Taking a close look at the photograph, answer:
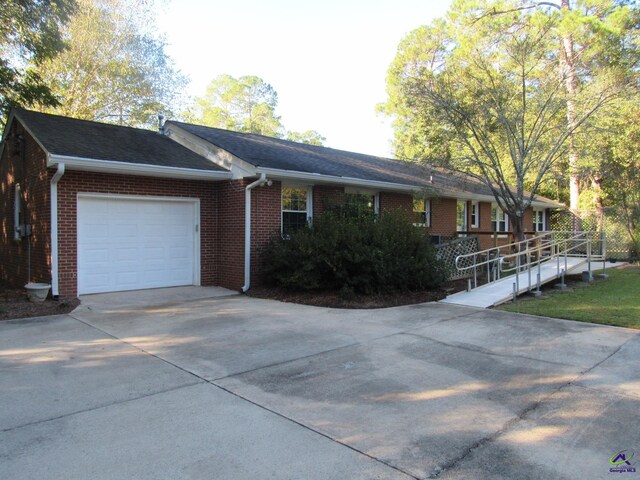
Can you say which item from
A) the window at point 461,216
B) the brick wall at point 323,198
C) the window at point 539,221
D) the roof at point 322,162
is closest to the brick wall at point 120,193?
the roof at point 322,162

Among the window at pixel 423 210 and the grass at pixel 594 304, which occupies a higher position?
the window at pixel 423 210

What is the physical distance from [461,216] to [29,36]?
16.4m

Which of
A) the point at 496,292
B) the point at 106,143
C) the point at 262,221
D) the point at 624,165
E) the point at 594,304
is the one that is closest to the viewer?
the point at 594,304

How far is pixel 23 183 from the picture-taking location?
1074 cm

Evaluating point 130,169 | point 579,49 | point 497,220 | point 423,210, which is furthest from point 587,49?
point 130,169

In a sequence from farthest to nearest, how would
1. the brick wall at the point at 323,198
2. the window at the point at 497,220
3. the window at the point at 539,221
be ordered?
1. the window at the point at 539,221
2. the window at the point at 497,220
3. the brick wall at the point at 323,198

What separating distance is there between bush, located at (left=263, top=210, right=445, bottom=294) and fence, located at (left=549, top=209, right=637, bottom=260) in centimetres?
1102

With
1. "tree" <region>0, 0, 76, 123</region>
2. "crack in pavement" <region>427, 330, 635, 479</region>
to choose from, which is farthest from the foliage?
"tree" <region>0, 0, 76, 123</region>

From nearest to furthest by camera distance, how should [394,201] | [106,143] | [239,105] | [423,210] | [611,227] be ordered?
[106,143]
[394,201]
[423,210]
[611,227]
[239,105]

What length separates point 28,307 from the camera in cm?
827

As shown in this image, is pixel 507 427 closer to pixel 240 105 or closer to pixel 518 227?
pixel 518 227

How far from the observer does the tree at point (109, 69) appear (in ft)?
76.2

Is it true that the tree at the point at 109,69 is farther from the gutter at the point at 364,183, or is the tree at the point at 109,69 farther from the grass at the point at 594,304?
the grass at the point at 594,304

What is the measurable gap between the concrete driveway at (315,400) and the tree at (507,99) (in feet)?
22.4
